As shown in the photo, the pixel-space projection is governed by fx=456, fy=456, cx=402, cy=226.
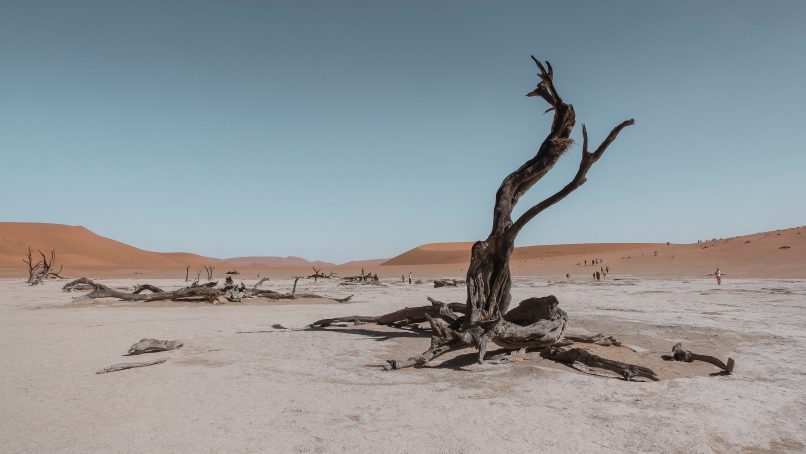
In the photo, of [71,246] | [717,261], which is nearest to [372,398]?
[717,261]

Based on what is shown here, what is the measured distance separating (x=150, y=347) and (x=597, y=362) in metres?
7.73

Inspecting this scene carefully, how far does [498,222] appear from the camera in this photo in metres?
9.43

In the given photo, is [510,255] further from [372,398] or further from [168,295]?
[168,295]

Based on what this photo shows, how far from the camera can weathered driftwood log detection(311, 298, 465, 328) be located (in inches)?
390

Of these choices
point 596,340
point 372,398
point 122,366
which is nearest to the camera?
point 372,398

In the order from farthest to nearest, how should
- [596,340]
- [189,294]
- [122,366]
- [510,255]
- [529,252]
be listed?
[529,252], [189,294], [510,255], [596,340], [122,366]

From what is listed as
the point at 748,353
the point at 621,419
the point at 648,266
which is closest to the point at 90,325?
the point at 621,419

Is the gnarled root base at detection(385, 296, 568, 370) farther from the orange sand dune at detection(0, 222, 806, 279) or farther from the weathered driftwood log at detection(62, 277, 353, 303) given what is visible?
the orange sand dune at detection(0, 222, 806, 279)

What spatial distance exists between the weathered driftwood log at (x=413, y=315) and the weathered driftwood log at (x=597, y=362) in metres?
2.33

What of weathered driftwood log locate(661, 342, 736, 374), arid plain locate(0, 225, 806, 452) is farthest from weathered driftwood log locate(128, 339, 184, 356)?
weathered driftwood log locate(661, 342, 736, 374)

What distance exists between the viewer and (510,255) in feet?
30.6

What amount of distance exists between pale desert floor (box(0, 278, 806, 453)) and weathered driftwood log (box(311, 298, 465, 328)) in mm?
717

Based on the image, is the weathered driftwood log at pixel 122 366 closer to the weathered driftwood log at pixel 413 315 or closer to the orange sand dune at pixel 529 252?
the weathered driftwood log at pixel 413 315

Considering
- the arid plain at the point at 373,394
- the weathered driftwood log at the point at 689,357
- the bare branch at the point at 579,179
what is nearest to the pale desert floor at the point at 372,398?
the arid plain at the point at 373,394
